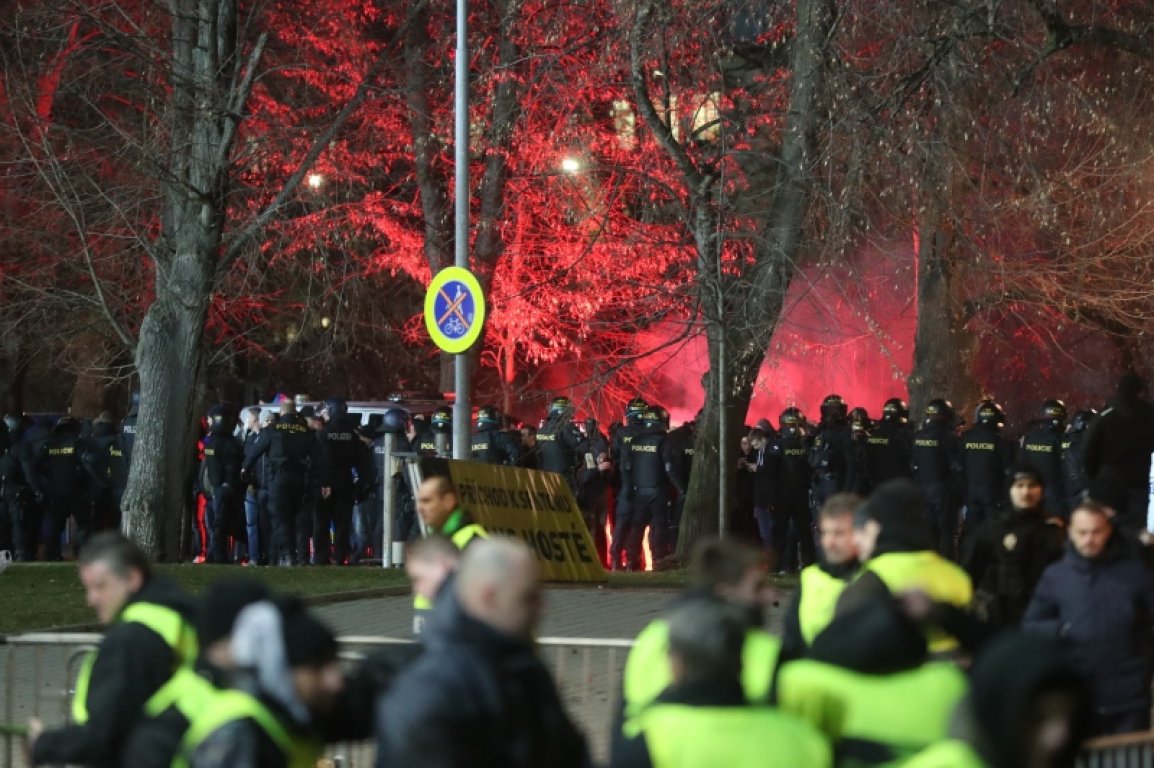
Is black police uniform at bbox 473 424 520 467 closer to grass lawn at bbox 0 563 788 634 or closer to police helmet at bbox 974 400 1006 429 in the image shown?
grass lawn at bbox 0 563 788 634

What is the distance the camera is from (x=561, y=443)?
22.7 meters

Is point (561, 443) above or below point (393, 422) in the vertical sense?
below

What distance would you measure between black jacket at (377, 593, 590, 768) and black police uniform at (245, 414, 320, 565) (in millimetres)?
17550

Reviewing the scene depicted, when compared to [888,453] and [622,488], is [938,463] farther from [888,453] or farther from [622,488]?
[622,488]

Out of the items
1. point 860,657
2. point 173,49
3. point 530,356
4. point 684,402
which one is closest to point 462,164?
point 173,49

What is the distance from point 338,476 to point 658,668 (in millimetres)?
16957

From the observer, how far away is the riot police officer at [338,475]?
22219 millimetres

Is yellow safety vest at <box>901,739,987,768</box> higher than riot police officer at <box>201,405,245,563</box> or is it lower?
lower

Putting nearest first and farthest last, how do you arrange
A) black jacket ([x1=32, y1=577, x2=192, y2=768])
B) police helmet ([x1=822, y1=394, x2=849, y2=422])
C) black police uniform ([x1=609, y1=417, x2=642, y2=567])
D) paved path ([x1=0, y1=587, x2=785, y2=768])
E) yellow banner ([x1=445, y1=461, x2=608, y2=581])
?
black jacket ([x1=32, y1=577, x2=192, y2=768])
paved path ([x1=0, y1=587, x2=785, y2=768])
yellow banner ([x1=445, y1=461, x2=608, y2=581])
police helmet ([x1=822, y1=394, x2=849, y2=422])
black police uniform ([x1=609, y1=417, x2=642, y2=567])

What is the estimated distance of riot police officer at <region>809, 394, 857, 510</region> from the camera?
21.4 metres

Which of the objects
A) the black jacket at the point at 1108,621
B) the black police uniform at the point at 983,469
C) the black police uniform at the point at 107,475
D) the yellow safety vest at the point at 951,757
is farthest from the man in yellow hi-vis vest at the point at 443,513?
the black police uniform at the point at 107,475

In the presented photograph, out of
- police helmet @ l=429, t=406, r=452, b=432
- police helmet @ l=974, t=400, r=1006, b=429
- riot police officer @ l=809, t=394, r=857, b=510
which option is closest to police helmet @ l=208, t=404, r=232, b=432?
police helmet @ l=429, t=406, r=452, b=432

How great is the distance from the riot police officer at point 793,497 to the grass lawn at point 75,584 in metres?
4.83

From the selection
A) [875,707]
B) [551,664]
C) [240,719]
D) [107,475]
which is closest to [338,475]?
[107,475]
